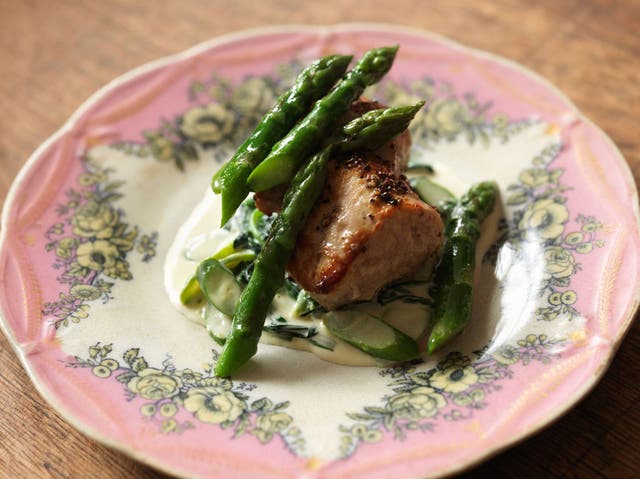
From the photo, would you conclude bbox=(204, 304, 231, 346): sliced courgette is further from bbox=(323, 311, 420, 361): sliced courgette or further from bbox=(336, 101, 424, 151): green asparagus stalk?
bbox=(336, 101, 424, 151): green asparagus stalk

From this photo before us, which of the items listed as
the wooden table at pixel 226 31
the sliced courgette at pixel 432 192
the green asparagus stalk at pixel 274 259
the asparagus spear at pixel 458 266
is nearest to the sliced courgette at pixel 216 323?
the green asparagus stalk at pixel 274 259

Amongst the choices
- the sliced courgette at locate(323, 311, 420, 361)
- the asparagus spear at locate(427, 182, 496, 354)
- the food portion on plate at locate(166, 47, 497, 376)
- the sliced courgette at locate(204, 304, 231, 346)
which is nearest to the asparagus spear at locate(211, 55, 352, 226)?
the food portion on plate at locate(166, 47, 497, 376)

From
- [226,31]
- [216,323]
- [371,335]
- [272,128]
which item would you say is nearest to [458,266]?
[371,335]

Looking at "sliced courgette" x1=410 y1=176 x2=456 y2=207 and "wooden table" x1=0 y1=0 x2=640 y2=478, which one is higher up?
"wooden table" x1=0 y1=0 x2=640 y2=478

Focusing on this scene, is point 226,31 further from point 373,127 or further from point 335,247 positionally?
point 335,247

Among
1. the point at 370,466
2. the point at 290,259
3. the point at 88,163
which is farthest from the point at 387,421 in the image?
the point at 88,163

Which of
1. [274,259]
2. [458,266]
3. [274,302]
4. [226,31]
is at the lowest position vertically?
[274,302]
